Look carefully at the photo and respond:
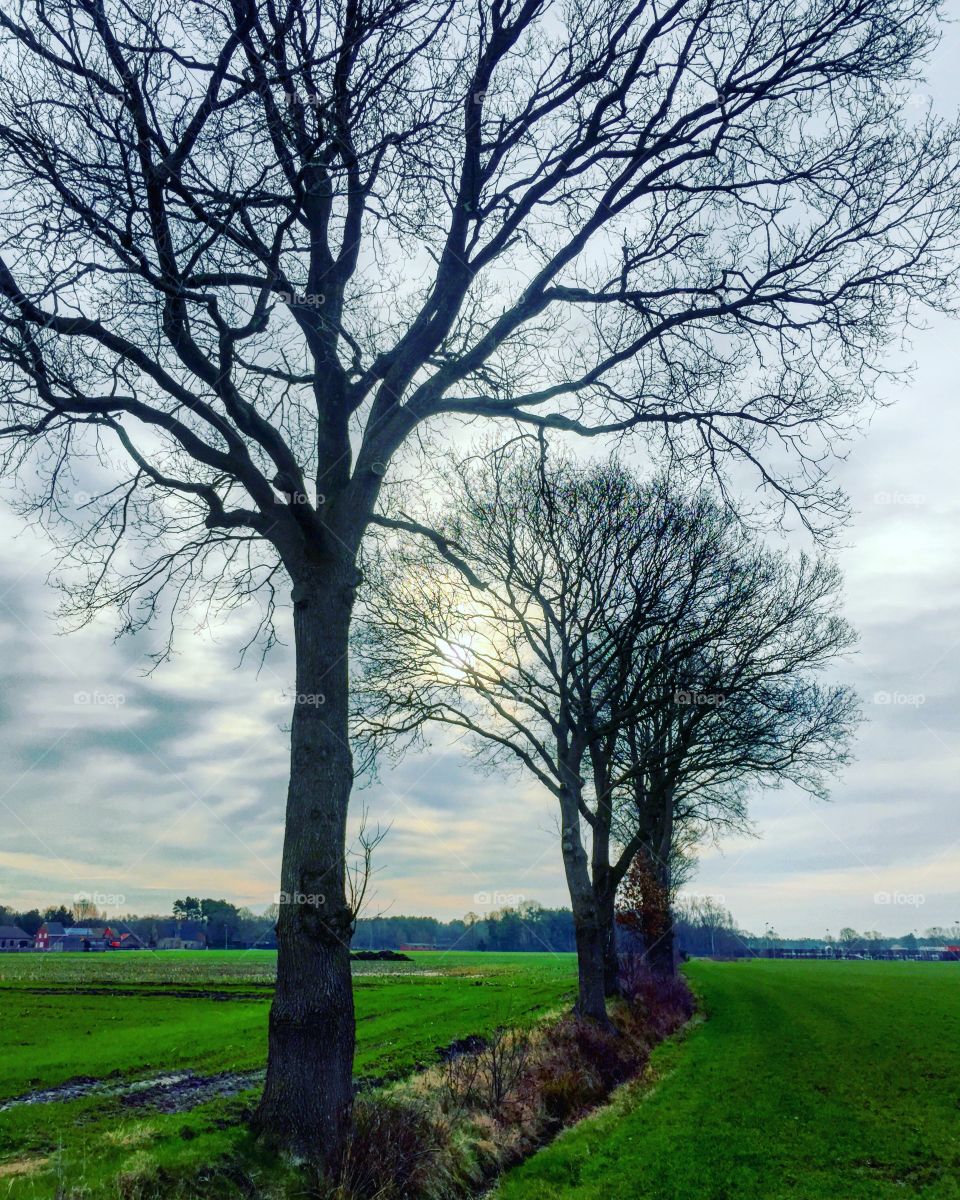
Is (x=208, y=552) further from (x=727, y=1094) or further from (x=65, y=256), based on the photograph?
(x=727, y=1094)

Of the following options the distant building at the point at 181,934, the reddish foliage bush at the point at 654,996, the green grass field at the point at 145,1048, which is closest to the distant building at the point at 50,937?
the distant building at the point at 181,934

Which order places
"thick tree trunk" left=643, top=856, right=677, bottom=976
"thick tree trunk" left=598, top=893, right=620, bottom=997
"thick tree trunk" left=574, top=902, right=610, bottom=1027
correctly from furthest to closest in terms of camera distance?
"thick tree trunk" left=643, top=856, right=677, bottom=976 < "thick tree trunk" left=598, top=893, right=620, bottom=997 < "thick tree trunk" left=574, top=902, right=610, bottom=1027

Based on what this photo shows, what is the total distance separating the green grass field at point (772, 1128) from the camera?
10008 millimetres

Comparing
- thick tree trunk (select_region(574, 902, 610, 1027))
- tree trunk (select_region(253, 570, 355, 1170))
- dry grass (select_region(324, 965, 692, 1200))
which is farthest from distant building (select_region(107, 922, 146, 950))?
tree trunk (select_region(253, 570, 355, 1170))

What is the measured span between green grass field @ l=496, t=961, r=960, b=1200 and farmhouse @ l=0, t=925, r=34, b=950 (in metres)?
160

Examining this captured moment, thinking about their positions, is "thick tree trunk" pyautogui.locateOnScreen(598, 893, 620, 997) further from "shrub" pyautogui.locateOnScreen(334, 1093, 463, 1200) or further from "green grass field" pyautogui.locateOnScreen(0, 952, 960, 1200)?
"shrub" pyautogui.locateOnScreen(334, 1093, 463, 1200)

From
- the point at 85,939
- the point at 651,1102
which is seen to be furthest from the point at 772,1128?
the point at 85,939

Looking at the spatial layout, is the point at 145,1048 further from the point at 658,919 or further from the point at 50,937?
the point at 50,937

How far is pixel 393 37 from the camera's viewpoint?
766 cm

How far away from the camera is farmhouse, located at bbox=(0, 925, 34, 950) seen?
150000 mm

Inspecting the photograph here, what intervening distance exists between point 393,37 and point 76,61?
2776mm

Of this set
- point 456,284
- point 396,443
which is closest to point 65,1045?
point 396,443

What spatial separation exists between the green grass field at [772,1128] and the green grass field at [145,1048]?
4.24m

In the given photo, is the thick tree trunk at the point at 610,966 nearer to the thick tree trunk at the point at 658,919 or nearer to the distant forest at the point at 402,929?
the thick tree trunk at the point at 658,919
